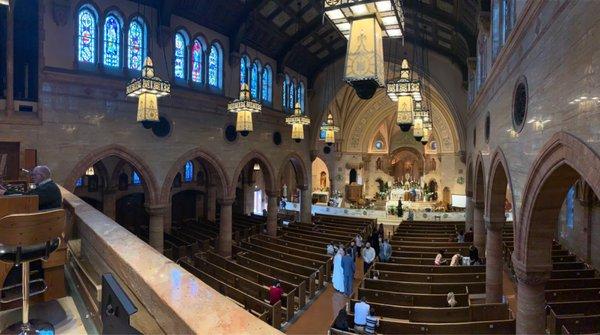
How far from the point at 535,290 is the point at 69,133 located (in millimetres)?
13836

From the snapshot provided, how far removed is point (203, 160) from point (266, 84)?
21.2ft

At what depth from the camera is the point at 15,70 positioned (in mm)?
11898

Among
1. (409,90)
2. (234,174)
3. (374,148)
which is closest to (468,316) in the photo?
(409,90)

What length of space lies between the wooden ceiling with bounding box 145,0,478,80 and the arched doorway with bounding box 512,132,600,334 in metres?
9.18

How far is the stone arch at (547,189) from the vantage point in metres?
4.91

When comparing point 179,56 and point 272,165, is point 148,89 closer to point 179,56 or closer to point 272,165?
point 179,56

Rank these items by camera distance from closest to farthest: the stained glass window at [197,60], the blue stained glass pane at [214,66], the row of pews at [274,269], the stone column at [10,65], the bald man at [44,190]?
the bald man at [44,190], the row of pews at [274,269], the stone column at [10,65], the stained glass window at [197,60], the blue stained glass pane at [214,66]

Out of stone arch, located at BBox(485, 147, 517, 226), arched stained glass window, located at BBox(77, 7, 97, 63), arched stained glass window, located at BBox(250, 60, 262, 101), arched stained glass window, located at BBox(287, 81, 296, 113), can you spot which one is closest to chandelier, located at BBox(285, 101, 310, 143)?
arched stained glass window, located at BBox(250, 60, 262, 101)

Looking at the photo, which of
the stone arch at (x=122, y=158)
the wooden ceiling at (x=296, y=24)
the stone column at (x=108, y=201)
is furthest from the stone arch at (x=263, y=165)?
the stone column at (x=108, y=201)

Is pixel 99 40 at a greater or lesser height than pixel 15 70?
greater

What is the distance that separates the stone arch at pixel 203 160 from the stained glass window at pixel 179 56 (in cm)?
338

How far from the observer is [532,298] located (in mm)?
7559

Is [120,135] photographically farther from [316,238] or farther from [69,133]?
[316,238]

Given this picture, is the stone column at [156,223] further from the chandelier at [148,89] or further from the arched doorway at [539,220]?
Result: the arched doorway at [539,220]
